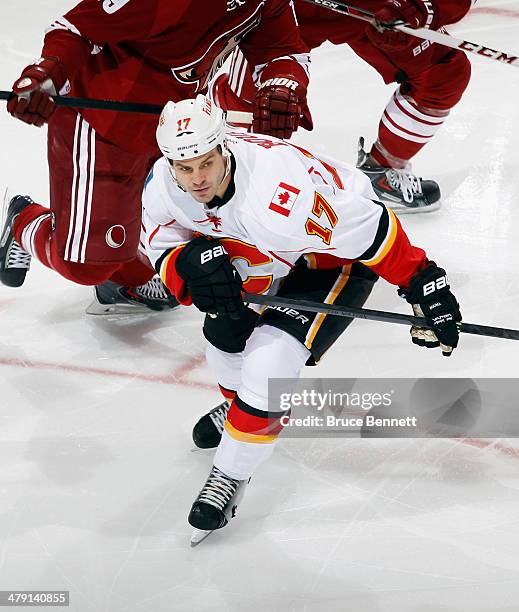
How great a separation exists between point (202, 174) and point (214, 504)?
0.72m

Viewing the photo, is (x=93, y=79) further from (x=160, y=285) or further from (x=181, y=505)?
(x=181, y=505)

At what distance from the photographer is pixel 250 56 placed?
2953 millimetres

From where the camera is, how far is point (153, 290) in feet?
10.5

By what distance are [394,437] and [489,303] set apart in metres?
0.76

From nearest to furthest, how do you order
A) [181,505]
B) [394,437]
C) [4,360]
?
[181,505] → [394,437] → [4,360]

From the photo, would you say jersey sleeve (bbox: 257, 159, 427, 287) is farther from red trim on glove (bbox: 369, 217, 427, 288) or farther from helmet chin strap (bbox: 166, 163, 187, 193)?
helmet chin strap (bbox: 166, 163, 187, 193)

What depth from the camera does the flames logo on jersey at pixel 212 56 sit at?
2.78 metres

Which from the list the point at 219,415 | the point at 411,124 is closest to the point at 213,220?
the point at 219,415

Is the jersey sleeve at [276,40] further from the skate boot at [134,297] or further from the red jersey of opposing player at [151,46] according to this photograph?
the skate boot at [134,297]

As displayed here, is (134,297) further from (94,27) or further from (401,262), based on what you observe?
(401,262)

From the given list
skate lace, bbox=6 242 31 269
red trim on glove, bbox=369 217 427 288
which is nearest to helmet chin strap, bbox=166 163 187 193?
red trim on glove, bbox=369 217 427 288

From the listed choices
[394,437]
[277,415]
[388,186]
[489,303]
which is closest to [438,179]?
[388,186]

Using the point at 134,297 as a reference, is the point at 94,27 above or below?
above

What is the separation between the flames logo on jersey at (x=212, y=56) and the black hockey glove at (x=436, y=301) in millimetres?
901
